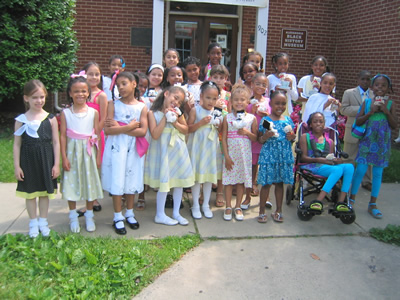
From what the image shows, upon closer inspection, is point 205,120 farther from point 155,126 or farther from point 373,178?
point 373,178

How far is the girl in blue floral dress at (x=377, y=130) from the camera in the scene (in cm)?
446

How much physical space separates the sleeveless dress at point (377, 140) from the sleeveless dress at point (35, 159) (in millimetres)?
3641

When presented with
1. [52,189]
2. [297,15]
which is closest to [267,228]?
[52,189]

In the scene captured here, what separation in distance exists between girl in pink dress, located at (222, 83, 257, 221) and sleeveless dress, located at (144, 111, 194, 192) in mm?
471

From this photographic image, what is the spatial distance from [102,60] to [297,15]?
500 cm

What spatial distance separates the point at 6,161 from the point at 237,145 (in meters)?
3.88

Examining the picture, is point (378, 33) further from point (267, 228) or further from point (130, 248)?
point (130, 248)

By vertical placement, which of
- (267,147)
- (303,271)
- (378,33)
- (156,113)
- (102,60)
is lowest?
(303,271)

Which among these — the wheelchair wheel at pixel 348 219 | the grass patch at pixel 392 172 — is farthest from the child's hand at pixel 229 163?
the grass patch at pixel 392 172

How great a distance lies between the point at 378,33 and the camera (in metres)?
8.50

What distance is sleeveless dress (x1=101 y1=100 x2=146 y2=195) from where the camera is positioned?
386cm

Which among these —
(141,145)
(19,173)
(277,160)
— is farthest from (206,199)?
(19,173)

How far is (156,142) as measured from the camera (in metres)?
4.16

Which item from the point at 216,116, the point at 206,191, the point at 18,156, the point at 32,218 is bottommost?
the point at 32,218
